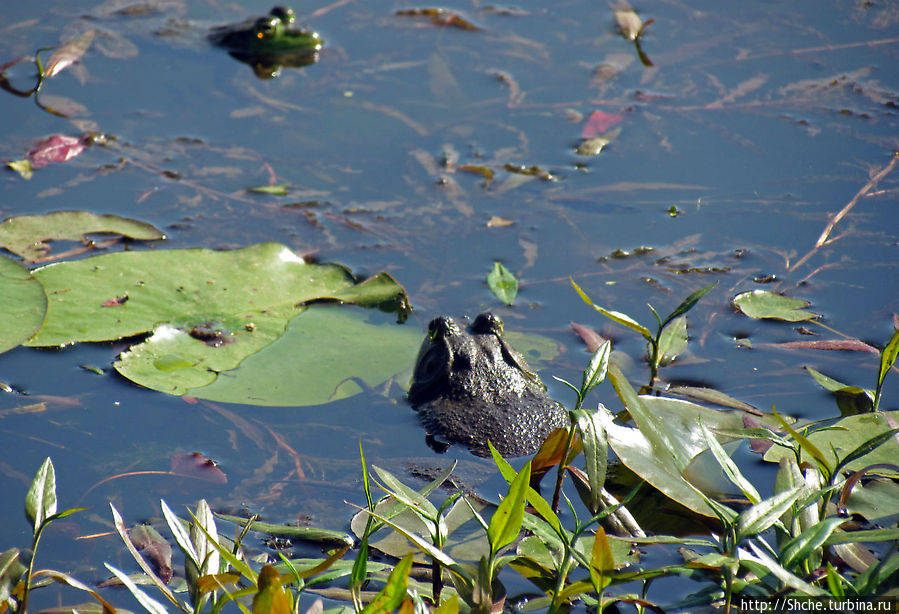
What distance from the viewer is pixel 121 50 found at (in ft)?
16.9

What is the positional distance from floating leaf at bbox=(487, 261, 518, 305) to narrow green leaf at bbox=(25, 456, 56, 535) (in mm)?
2033

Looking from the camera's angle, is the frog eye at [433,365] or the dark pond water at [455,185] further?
the frog eye at [433,365]

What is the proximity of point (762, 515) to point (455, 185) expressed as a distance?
277 centimetres

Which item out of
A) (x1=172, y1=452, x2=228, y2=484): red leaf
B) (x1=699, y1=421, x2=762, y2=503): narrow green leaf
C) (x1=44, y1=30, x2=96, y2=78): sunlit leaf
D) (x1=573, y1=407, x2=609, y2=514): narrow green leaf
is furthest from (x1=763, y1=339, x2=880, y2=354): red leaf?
(x1=44, y1=30, x2=96, y2=78): sunlit leaf

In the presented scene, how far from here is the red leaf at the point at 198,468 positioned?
2627 millimetres

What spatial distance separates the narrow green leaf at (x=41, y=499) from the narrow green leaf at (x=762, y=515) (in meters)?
1.44

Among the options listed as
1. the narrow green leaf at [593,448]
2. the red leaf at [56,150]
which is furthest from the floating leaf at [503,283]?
the red leaf at [56,150]

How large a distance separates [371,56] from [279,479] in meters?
3.39

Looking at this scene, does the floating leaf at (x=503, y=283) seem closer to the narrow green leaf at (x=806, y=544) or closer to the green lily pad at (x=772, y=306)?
the green lily pad at (x=772, y=306)

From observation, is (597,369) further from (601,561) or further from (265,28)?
(265,28)

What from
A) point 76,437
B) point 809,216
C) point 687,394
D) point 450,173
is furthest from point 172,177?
point 809,216

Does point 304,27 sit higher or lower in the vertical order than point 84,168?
higher

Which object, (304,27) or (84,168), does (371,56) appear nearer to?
(304,27)

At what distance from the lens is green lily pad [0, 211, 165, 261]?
11.6 feet
